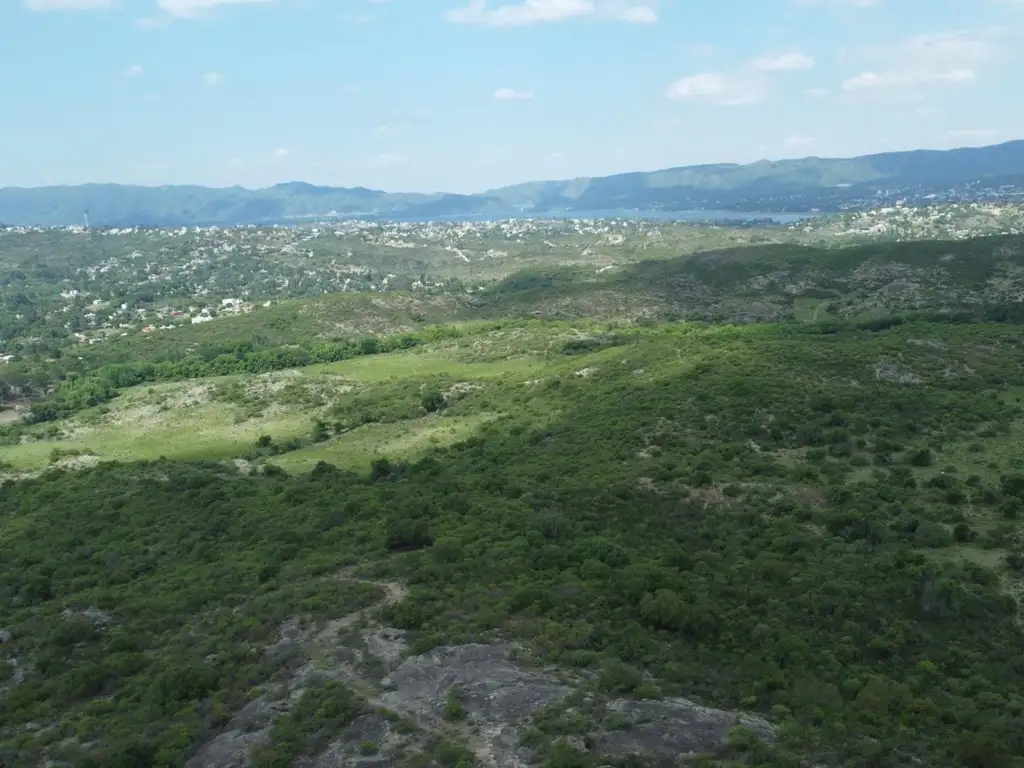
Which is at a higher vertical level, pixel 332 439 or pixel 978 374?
pixel 978 374

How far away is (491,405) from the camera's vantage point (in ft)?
269

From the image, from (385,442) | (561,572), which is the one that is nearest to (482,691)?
(561,572)

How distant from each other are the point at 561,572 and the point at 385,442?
44.2 m

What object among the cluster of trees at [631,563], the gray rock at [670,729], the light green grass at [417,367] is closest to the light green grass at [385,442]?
the cluster of trees at [631,563]

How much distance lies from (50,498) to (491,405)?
3937 cm

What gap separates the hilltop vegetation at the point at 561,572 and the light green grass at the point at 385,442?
48 centimetres

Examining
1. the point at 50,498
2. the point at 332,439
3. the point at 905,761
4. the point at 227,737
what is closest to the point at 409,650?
the point at 227,737

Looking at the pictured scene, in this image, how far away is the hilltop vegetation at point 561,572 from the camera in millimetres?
23141

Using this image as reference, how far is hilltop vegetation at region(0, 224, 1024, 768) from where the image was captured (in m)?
23.1

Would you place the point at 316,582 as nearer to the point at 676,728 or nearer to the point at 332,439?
the point at 676,728

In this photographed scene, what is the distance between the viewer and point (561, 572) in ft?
110

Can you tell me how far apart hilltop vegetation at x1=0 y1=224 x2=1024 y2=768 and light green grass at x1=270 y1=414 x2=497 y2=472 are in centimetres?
48

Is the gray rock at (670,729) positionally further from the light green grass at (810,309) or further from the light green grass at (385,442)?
the light green grass at (810,309)

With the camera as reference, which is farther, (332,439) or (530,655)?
(332,439)
